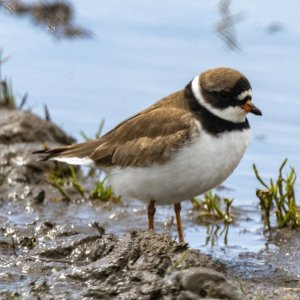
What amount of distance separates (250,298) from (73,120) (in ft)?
16.7

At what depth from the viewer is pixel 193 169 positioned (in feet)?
26.8

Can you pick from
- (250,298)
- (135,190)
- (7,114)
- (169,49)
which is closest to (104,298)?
(250,298)

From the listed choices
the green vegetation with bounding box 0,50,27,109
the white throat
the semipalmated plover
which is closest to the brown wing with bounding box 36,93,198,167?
the semipalmated plover

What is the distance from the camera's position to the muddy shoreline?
687 cm

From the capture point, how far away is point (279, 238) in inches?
366

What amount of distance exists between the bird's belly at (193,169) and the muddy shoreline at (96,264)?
60cm

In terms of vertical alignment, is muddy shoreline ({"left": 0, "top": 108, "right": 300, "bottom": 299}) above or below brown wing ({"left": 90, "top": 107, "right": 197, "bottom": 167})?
below

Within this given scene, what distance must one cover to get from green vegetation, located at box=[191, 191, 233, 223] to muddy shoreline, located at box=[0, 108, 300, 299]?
0.58 m

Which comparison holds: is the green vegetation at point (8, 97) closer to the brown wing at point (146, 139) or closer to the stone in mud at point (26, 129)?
the stone in mud at point (26, 129)

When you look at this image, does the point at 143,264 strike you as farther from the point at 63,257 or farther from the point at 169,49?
the point at 169,49

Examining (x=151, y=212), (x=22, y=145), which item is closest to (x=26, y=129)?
(x=22, y=145)

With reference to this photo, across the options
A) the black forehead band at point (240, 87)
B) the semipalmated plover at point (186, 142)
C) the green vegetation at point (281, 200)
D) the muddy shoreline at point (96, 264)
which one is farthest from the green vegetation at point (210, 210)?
A: the black forehead band at point (240, 87)

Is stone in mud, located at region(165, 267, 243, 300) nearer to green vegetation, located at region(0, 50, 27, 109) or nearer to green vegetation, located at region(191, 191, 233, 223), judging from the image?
green vegetation, located at region(191, 191, 233, 223)

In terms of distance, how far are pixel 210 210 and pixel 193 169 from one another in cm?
172
